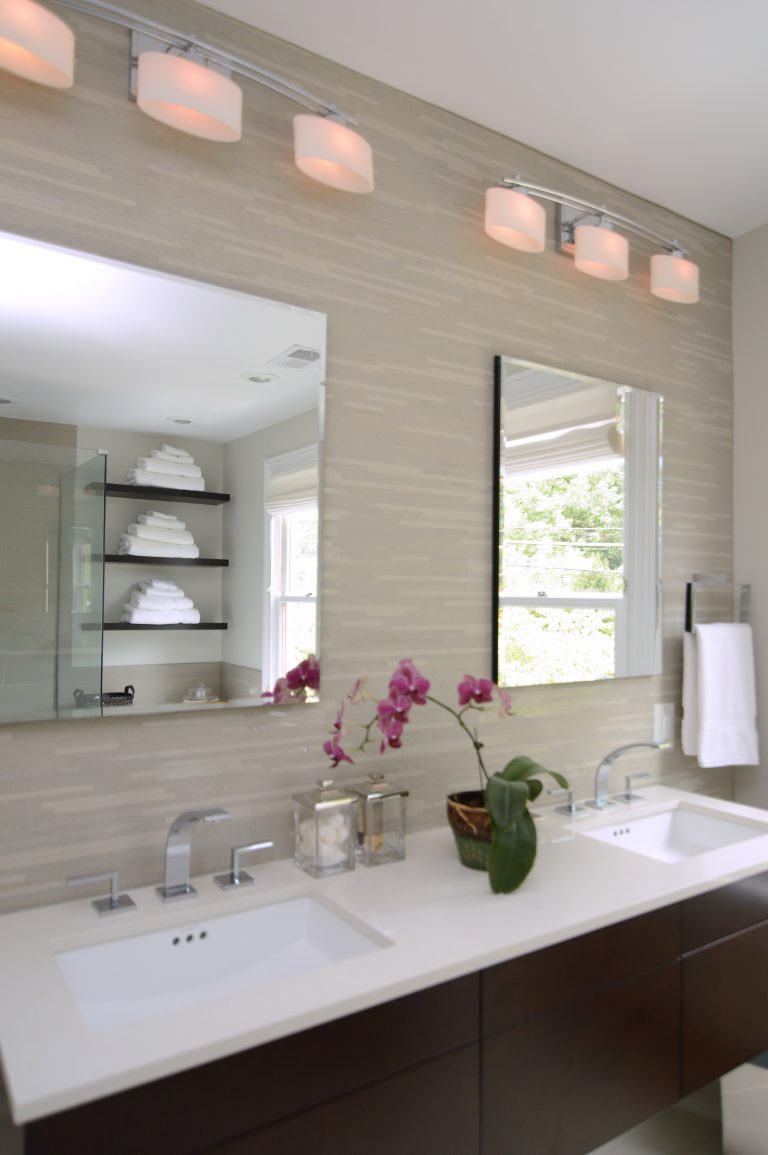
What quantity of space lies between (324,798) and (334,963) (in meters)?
0.38

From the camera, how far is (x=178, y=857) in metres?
1.49

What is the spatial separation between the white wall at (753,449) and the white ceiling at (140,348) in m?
1.61

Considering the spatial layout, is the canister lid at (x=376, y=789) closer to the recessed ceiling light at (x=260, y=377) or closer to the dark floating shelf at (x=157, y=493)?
the dark floating shelf at (x=157, y=493)

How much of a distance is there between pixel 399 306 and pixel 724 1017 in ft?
5.65

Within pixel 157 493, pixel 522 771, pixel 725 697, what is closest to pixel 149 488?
pixel 157 493

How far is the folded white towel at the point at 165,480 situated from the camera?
1.53 meters

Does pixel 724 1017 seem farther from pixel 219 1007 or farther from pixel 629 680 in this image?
pixel 219 1007

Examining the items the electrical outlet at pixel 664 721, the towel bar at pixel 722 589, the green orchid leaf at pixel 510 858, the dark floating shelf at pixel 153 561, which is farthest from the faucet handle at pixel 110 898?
the towel bar at pixel 722 589

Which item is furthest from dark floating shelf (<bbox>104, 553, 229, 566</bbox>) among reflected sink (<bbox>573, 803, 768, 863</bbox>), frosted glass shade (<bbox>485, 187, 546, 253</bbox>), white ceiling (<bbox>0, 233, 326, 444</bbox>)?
reflected sink (<bbox>573, 803, 768, 863</bbox>)

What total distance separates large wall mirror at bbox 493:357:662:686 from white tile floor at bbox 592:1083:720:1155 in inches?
40.1

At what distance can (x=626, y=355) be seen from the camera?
7.86ft

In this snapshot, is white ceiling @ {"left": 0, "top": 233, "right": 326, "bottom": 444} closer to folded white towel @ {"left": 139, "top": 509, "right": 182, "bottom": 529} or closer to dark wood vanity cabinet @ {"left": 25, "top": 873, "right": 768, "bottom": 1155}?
folded white towel @ {"left": 139, "top": 509, "right": 182, "bottom": 529}

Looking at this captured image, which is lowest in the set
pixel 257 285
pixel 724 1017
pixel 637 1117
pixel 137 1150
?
pixel 637 1117

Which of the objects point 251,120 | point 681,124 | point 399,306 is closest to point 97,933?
point 399,306
